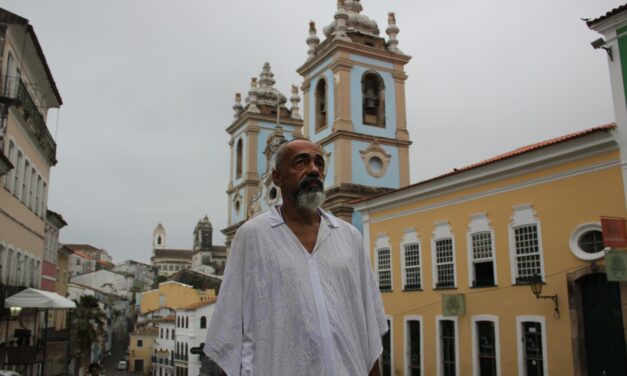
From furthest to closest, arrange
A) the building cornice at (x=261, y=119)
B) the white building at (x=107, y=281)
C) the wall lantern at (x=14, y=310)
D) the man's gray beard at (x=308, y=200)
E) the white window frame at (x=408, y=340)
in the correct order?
1. the white building at (x=107, y=281)
2. the building cornice at (x=261, y=119)
3. the white window frame at (x=408, y=340)
4. the wall lantern at (x=14, y=310)
5. the man's gray beard at (x=308, y=200)

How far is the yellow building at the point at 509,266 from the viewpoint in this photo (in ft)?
42.4

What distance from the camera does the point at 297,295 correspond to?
2816mm

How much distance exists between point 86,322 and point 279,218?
40879mm

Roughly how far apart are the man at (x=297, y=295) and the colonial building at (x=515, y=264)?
35.6 feet

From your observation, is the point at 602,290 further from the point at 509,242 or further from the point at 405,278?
the point at 405,278

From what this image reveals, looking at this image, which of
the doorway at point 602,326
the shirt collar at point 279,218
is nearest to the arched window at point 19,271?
the doorway at point 602,326

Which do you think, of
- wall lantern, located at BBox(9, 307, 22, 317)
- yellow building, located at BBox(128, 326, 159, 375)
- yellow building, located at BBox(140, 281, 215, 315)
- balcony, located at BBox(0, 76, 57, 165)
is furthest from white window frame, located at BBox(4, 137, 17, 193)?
yellow building, located at BBox(140, 281, 215, 315)

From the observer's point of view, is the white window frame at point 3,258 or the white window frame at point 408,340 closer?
the white window frame at point 3,258

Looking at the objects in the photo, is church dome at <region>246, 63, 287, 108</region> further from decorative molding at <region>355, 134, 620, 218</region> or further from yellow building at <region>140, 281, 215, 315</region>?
yellow building at <region>140, 281, 215, 315</region>

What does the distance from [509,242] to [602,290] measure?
2621 millimetres

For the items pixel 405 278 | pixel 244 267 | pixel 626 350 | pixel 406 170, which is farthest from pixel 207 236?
pixel 244 267

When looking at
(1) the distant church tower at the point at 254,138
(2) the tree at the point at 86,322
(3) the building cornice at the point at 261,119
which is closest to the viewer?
(1) the distant church tower at the point at 254,138

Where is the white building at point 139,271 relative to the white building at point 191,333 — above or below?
above

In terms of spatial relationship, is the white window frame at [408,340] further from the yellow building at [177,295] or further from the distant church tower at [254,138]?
the yellow building at [177,295]
